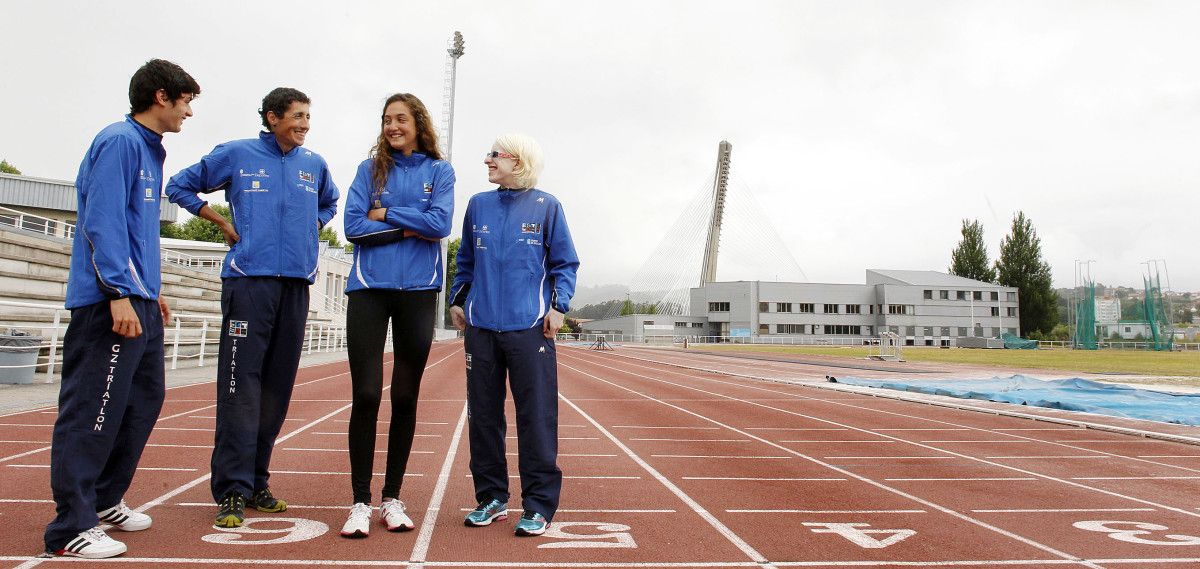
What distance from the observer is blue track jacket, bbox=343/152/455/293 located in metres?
3.00

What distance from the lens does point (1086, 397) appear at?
1153 centimetres

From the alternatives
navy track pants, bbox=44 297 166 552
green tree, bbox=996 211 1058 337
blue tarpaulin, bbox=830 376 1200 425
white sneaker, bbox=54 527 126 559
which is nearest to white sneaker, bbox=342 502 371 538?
white sneaker, bbox=54 527 126 559

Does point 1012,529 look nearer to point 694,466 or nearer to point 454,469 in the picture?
point 694,466

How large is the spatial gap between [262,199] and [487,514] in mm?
1709

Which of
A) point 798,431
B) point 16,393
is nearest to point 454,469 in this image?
point 798,431

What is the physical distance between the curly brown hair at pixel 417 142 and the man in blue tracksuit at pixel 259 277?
1.15 feet

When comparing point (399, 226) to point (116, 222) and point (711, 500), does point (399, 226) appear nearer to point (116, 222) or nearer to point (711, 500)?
point (116, 222)

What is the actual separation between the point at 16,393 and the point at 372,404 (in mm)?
6997

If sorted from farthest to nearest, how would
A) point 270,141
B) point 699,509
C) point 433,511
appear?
point 699,509
point 433,511
point 270,141

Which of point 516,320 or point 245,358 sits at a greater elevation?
point 516,320

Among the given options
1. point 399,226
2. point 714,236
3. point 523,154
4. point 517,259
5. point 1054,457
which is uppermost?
point 714,236

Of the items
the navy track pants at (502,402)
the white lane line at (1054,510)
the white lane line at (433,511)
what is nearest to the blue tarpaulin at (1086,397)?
the white lane line at (1054,510)

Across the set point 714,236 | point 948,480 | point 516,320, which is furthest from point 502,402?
point 714,236

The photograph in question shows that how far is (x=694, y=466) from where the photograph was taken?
4.90 metres
